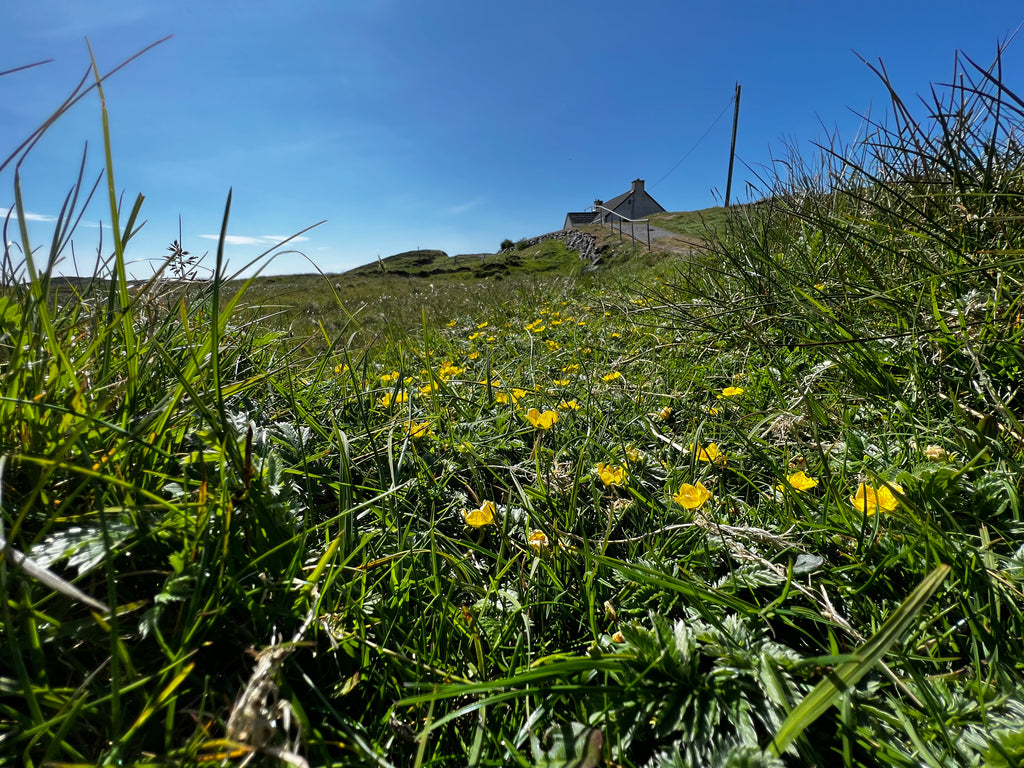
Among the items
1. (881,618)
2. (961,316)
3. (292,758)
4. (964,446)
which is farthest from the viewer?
(961,316)

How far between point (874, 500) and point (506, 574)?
893 millimetres

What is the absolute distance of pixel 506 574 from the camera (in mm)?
1222

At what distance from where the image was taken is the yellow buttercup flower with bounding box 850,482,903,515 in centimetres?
104

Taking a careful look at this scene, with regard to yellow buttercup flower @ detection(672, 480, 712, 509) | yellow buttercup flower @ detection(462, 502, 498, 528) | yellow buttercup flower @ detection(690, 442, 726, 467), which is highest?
yellow buttercup flower @ detection(690, 442, 726, 467)

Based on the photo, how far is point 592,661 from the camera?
0.84 meters

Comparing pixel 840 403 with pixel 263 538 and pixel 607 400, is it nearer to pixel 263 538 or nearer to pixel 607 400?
pixel 607 400

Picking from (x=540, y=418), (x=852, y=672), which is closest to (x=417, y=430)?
(x=540, y=418)

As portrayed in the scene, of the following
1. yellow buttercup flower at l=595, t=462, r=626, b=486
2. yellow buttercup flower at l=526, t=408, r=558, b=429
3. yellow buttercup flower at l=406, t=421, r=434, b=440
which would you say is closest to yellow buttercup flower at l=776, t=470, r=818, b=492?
yellow buttercup flower at l=595, t=462, r=626, b=486

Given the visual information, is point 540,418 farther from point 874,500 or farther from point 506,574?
point 874,500

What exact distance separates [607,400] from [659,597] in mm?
1125

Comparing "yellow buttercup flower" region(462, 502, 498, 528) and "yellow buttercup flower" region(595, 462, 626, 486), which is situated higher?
"yellow buttercup flower" region(595, 462, 626, 486)

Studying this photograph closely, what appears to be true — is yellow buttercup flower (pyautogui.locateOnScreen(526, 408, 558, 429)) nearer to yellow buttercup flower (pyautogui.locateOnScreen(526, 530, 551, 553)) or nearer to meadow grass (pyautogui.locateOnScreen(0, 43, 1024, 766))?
meadow grass (pyautogui.locateOnScreen(0, 43, 1024, 766))

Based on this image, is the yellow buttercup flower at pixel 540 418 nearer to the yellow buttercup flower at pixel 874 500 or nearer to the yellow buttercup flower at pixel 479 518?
the yellow buttercup flower at pixel 479 518

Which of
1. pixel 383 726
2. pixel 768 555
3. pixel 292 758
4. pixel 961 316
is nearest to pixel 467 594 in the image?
pixel 383 726
